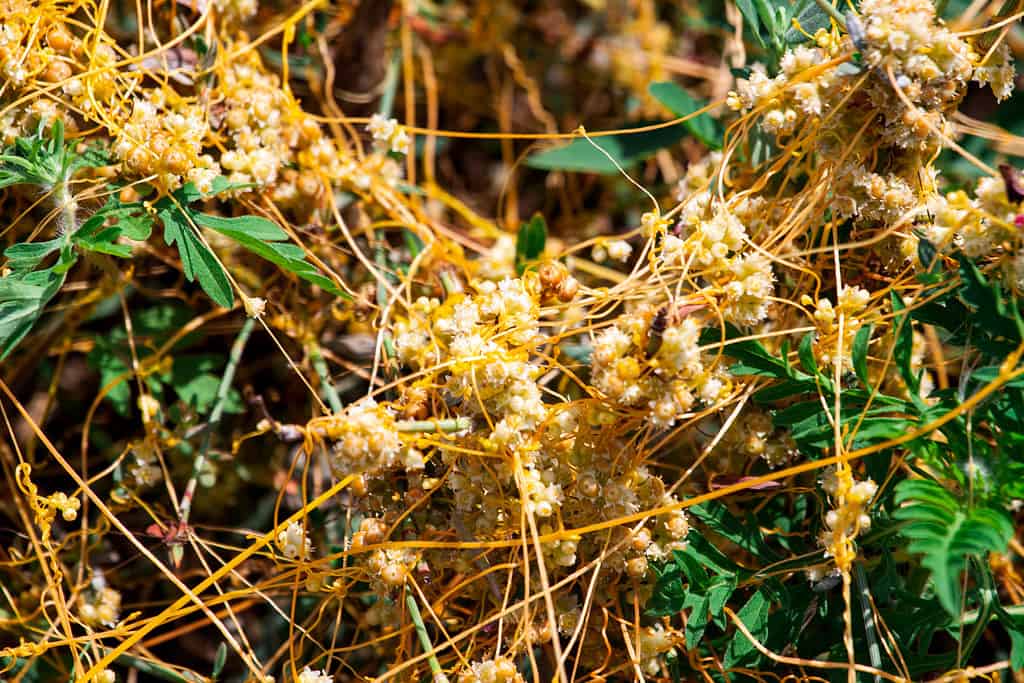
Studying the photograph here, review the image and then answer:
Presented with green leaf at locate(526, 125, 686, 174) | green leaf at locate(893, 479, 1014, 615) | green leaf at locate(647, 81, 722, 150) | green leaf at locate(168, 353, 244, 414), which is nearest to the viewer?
green leaf at locate(893, 479, 1014, 615)

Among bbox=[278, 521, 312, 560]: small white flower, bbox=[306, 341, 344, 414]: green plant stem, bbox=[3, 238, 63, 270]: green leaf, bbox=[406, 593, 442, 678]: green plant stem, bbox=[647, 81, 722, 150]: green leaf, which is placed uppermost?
bbox=[647, 81, 722, 150]: green leaf

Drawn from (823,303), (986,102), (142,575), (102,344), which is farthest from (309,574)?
(986,102)

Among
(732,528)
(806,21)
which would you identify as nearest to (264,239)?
(732,528)

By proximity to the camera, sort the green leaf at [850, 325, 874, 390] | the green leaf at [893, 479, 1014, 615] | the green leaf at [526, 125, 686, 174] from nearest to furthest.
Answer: the green leaf at [893, 479, 1014, 615]
the green leaf at [850, 325, 874, 390]
the green leaf at [526, 125, 686, 174]

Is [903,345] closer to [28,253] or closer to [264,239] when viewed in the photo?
[264,239]

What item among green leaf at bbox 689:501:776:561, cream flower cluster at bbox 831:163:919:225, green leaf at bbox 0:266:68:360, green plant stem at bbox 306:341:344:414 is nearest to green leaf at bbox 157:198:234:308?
green leaf at bbox 0:266:68:360

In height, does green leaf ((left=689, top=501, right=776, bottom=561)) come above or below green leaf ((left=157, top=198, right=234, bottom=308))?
below

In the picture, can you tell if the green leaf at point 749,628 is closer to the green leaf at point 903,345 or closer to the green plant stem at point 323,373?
the green leaf at point 903,345

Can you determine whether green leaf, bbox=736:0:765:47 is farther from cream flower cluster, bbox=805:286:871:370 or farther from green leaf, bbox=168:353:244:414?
green leaf, bbox=168:353:244:414
